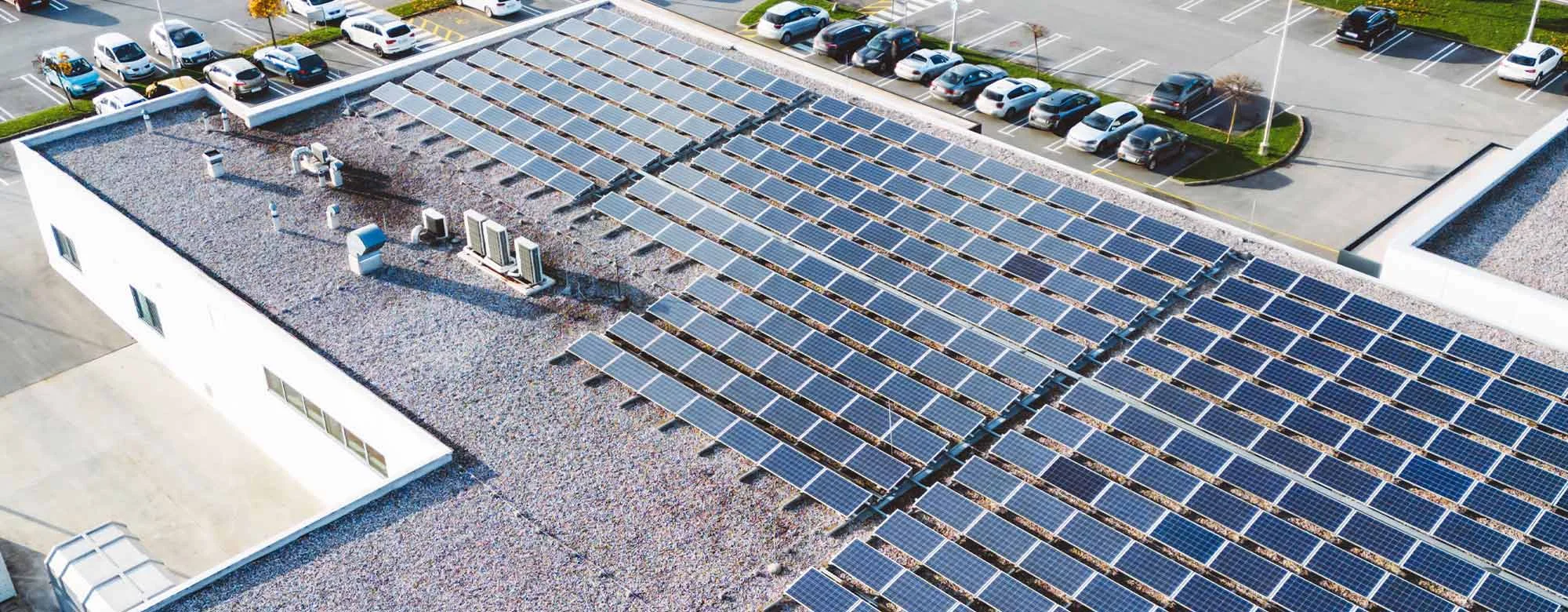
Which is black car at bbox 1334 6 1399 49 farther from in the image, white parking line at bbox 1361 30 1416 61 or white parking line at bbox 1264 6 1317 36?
white parking line at bbox 1264 6 1317 36

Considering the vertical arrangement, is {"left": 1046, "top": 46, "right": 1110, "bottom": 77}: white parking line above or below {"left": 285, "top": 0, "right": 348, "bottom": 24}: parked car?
below

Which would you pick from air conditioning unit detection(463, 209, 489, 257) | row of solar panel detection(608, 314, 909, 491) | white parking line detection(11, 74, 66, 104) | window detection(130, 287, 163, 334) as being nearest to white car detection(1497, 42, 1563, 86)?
row of solar panel detection(608, 314, 909, 491)

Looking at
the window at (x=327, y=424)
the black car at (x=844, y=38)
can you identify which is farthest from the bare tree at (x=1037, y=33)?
the window at (x=327, y=424)

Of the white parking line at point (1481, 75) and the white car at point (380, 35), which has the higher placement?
the white car at point (380, 35)

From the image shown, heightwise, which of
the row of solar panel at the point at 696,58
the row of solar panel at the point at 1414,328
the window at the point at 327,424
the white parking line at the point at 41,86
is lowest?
the white parking line at the point at 41,86

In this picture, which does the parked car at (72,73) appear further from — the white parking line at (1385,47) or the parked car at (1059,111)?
the white parking line at (1385,47)
